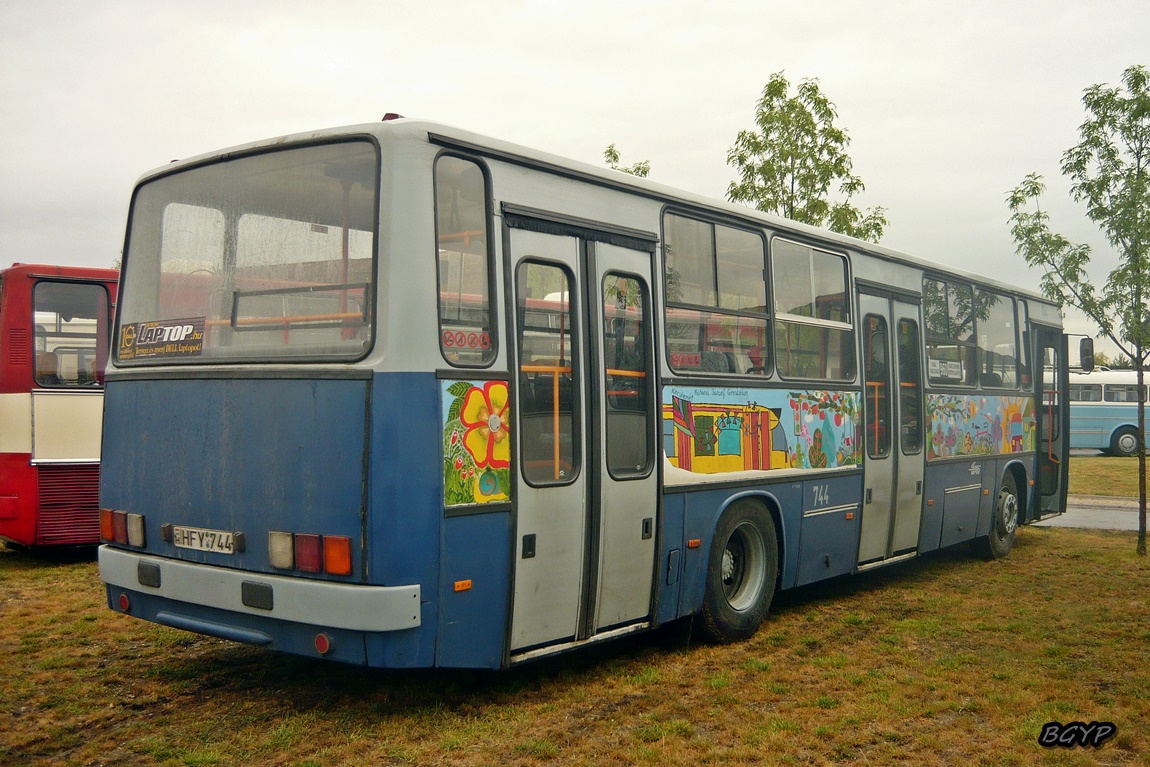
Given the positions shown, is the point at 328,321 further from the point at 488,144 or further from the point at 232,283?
the point at 488,144

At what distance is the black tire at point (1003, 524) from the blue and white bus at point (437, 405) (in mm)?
5306

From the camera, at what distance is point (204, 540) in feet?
19.7

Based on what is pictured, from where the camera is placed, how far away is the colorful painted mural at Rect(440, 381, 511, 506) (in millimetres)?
5617

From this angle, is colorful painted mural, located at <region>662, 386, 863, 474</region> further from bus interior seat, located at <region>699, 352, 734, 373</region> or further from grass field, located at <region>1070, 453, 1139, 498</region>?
grass field, located at <region>1070, 453, 1139, 498</region>

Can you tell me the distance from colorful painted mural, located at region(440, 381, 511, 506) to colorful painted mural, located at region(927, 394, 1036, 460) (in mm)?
6548

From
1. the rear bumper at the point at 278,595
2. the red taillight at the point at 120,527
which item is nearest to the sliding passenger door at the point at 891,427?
the rear bumper at the point at 278,595

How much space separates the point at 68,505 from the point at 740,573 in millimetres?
7314

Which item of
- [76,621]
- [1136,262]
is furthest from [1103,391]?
[76,621]

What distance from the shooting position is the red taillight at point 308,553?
552 centimetres

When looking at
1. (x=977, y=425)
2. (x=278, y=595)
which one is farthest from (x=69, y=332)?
(x=977, y=425)

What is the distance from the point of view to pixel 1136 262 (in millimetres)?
12477

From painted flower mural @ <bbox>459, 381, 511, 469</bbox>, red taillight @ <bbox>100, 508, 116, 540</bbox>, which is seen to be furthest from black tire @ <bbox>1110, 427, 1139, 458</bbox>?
red taillight @ <bbox>100, 508, 116, 540</bbox>

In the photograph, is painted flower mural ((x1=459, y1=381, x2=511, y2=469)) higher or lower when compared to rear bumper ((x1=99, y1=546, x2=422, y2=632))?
higher

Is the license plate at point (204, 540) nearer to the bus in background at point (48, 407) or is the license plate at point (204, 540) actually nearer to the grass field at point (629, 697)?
the grass field at point (629, 697)
